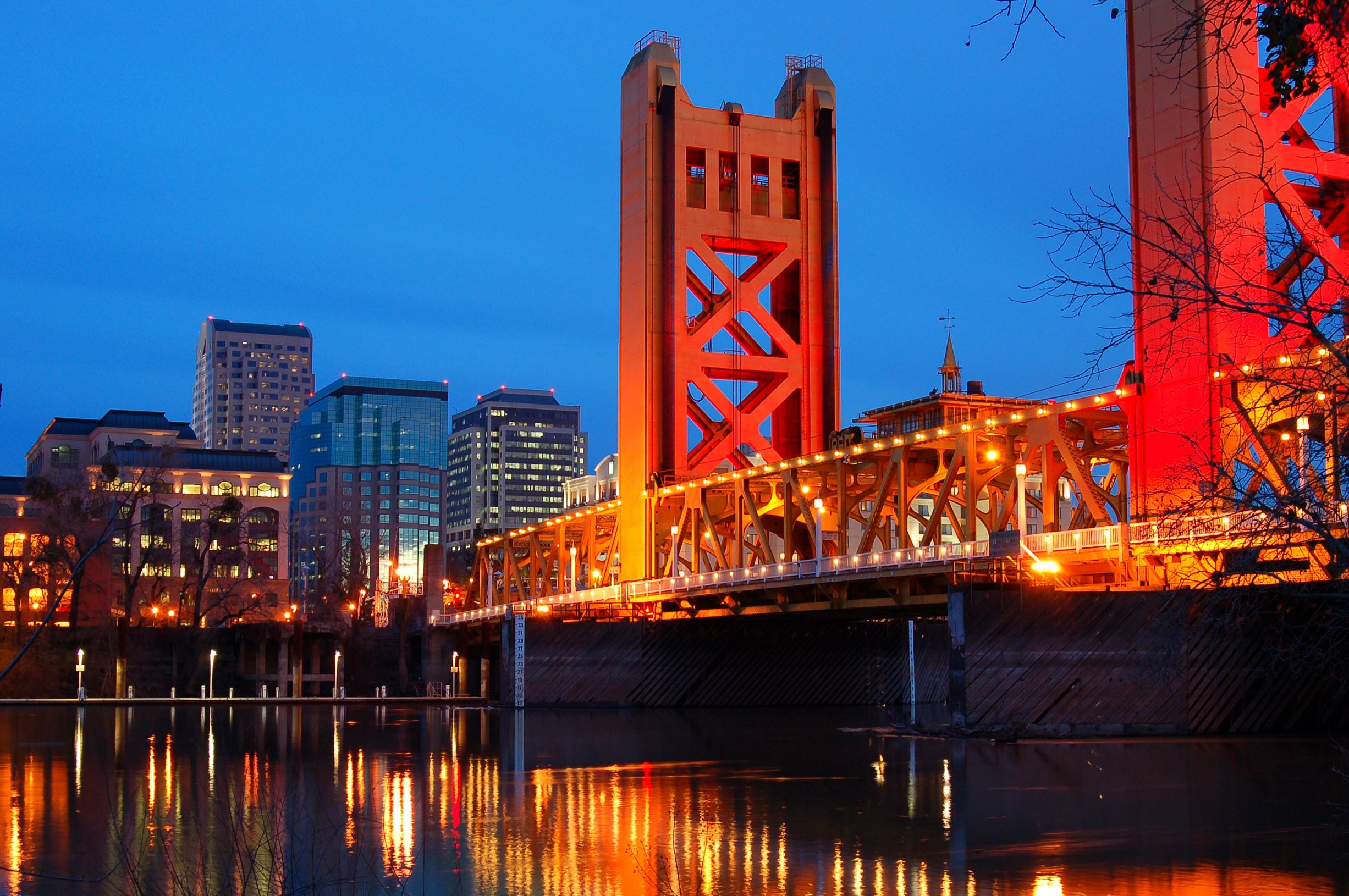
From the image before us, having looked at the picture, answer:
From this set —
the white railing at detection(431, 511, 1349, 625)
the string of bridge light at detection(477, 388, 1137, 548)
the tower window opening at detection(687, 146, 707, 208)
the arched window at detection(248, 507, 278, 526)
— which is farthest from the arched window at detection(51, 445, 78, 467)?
the tower window opening at detection(687, 146, 707, 208)

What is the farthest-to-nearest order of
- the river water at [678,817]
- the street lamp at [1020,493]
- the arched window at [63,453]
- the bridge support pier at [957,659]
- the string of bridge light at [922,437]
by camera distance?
the arched window at [63,453], the street lamp at [1020,493], the string of bridge light at [922,437], the bridge support pier at [957,659], the river water at [678,817]

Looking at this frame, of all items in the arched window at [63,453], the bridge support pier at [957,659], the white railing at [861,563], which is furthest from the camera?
the arched window at [63,453]

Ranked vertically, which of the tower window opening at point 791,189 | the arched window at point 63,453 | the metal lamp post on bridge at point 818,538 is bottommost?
the metal lamp post on bridge at point 818,538

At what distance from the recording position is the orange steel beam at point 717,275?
75375 mm

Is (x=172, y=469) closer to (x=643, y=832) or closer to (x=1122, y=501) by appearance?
(x=1122, y=501)

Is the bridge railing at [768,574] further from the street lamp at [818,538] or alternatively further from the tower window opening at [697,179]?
the tower window opening at [697,179]

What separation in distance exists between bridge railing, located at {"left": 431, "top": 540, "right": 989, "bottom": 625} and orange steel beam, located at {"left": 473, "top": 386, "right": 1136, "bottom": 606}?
1.25m

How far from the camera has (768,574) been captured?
194 ft

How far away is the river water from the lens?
1712 cm

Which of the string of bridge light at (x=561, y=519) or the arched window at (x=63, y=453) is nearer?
the string of bridge light at (x=561, y=519)

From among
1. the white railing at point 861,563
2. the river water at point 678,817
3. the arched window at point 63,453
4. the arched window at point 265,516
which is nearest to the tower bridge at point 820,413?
the white railing at point 861,563

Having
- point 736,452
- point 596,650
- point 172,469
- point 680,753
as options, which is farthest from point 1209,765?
point 172,469

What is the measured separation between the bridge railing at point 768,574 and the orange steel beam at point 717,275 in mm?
3750

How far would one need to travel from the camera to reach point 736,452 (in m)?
78.7
